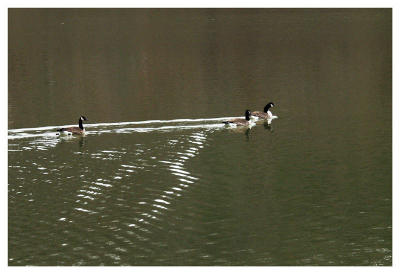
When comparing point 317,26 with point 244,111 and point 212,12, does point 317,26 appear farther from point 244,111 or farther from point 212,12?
point 244,111

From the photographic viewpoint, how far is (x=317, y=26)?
6906 cm

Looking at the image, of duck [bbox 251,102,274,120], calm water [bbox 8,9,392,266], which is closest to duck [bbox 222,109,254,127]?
calm water [bbox 8,9,392,266]

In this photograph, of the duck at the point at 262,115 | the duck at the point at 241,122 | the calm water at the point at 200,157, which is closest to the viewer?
the calm water at the point at 200,157

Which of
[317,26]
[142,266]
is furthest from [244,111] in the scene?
[317,26]

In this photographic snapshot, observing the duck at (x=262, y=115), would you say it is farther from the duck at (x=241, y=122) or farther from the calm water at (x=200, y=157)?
the duck at (x=241, y=122)

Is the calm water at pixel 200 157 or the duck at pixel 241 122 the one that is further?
the duck at pixel 241 122

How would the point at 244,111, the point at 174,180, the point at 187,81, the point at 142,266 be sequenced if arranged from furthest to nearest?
the point at 187,81
the point at 244,111
the point at 174,180
the point at 142,266

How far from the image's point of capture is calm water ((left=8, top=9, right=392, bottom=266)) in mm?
17141

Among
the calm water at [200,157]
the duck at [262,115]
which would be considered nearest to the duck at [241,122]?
the calm water at [200,157]

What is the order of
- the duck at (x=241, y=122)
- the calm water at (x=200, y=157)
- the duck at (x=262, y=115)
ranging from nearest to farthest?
the calm water at (x=200, y=157), the duck at (x=241, y=122), the duck at (x=262, y=115)

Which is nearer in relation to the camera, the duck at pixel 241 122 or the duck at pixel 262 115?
the duck at pixel 241 122

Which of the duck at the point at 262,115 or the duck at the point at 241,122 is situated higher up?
the duck at the point at 262,115

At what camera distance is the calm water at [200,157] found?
17141mm

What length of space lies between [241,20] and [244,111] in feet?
143
